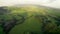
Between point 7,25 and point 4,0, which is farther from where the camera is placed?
point 4,0

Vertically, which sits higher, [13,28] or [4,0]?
[4,0]

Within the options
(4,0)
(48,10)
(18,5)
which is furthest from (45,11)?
(4,0)

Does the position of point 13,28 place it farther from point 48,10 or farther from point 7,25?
point 48,10

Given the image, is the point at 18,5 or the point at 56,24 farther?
the point at 18,5

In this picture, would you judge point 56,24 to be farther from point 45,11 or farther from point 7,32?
point 7,32

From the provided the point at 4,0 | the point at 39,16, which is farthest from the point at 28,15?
the point at 4,0

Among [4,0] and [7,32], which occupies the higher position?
[4,0]
